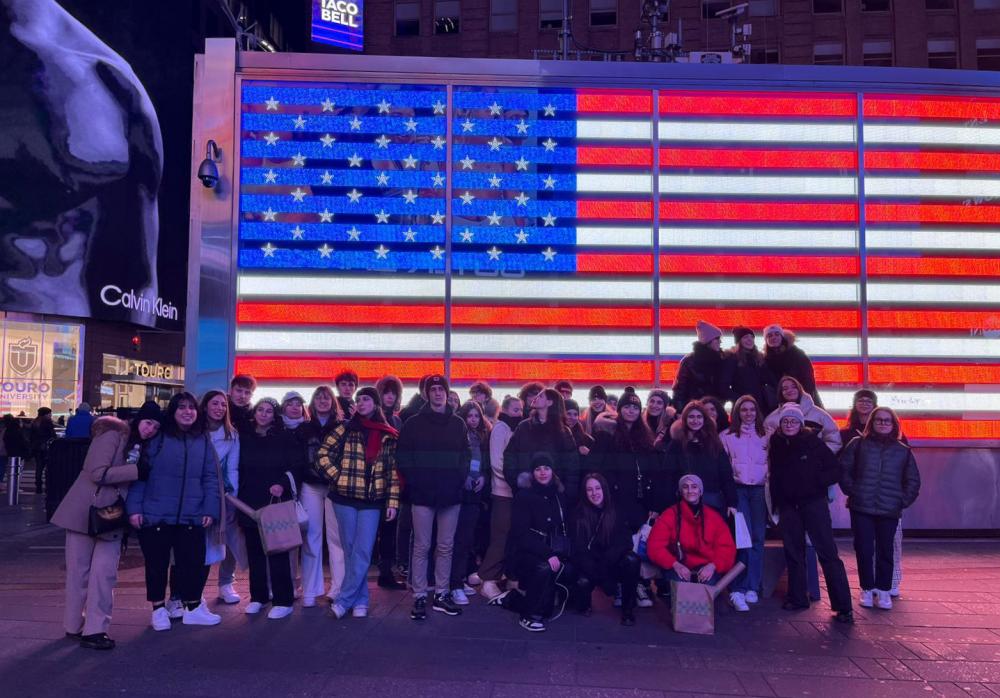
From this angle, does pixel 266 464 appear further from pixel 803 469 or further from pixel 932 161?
pixel 932 161

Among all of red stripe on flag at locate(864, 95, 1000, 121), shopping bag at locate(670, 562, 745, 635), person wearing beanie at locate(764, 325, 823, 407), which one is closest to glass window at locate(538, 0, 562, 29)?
red stripe on flag at locate(864, 95, 1000, 121)

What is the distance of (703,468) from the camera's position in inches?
301

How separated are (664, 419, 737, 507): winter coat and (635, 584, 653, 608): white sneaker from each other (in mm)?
948

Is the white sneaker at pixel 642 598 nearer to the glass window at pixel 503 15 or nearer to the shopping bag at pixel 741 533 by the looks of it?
the shopping bag at pixel 741 533

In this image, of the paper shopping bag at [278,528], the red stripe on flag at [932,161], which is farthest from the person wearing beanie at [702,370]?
the paper shopping bag at [278,528]

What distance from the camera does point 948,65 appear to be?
132ft

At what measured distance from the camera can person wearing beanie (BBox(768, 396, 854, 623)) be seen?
7465 mm

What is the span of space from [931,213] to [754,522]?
6.02m

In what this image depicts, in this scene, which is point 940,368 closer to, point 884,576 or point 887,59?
point 884,576

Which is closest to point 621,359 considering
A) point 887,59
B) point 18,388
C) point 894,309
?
point 894,309

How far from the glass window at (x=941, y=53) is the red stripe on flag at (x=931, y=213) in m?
34.6

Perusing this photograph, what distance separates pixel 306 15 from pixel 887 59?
106 ft

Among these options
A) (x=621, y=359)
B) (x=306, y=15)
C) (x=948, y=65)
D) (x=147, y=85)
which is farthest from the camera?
(x=306, y=15)

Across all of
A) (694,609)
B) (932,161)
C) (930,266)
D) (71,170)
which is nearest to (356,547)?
(694,609)
